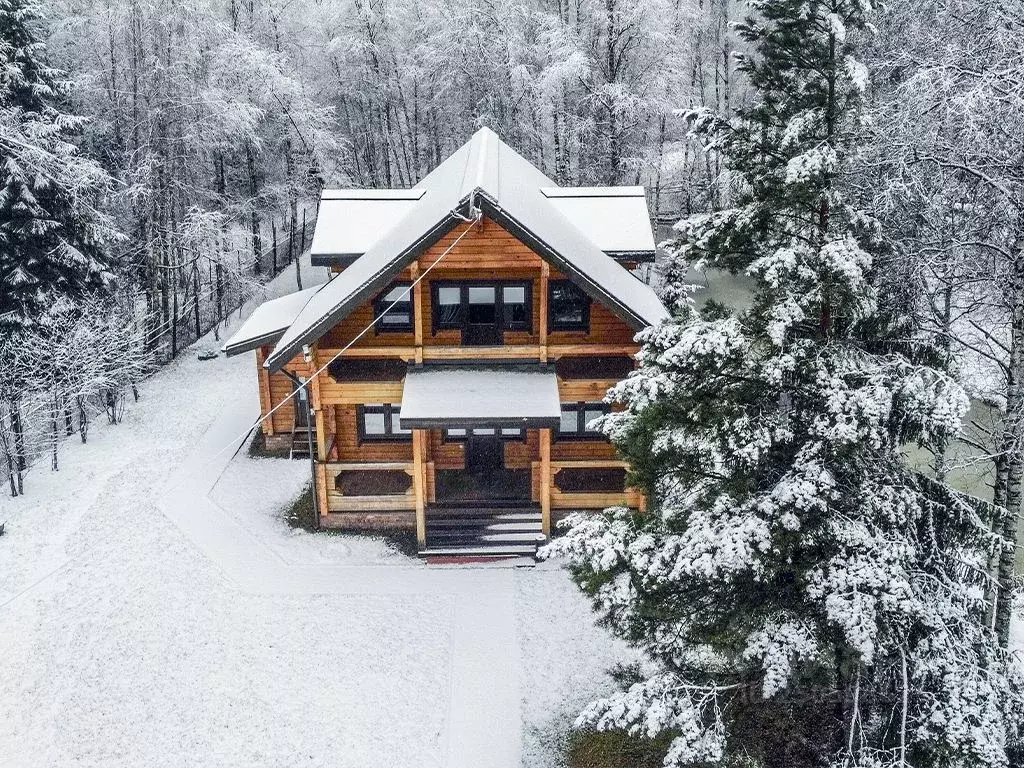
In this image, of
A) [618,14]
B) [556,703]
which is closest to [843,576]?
[556,703]

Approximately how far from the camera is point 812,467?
8.78 m

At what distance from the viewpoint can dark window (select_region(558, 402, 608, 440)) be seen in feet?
65.6

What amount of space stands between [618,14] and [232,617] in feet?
95.9

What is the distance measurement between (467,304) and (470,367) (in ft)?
4.81

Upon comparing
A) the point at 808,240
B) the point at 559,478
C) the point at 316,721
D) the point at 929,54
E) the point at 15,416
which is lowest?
the point at 316,721

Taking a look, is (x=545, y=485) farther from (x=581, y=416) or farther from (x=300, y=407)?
(x=300, y=407)

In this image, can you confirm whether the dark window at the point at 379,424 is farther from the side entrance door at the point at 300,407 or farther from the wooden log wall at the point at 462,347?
the side entrance door at the point at 300,407

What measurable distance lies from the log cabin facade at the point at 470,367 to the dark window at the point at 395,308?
0.11 ft

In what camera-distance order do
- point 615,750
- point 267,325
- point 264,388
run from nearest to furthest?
point 615,750 → point 264,388 → point 267,325

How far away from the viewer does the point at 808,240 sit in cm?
903

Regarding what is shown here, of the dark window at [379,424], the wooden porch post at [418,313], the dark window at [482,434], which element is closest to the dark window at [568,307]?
the wooden porch post at [418,313]

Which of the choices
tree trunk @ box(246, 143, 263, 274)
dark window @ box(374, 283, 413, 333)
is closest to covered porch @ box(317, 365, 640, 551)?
dark window @ box(374, 283, 413, 333)

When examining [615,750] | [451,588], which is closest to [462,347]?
[451,588]

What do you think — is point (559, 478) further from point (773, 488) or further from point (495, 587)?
point (773, 488)
